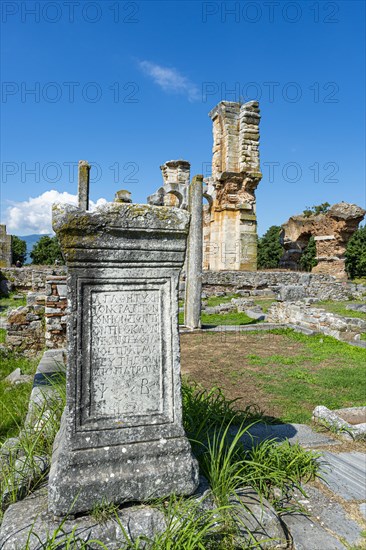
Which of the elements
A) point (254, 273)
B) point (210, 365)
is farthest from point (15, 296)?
point (210, 365)

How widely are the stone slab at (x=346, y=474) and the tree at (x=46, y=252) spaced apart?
3845 cm

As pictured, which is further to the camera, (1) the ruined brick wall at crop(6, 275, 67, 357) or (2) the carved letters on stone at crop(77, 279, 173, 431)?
(1) the ruined brick wall at crop(6, 275, 67, 357)

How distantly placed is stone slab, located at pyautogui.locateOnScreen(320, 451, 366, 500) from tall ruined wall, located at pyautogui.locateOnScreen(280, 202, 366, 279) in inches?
861

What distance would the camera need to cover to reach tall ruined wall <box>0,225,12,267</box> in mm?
19719

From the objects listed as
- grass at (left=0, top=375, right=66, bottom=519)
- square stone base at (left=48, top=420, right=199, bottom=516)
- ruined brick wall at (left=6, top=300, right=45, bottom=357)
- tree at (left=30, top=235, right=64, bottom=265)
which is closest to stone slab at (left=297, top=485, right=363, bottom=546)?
square stone base at (left=48, top=420, right=199, bottom=516)

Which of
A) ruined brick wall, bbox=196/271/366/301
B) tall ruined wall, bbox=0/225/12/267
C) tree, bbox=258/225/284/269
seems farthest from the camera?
tree, bbox=258/225/284/269

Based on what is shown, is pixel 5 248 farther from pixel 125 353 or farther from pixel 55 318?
pixel 125 353

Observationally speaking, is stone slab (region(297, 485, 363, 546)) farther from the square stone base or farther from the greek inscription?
the greek inscription

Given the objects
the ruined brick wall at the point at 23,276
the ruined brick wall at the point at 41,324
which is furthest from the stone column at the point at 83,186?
the ruined brick wall at the point at 23,276

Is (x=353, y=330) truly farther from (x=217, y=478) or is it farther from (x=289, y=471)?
(x=217, y=478)

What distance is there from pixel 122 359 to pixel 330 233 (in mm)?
24359

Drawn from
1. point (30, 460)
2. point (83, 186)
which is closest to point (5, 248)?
point (83, 186)

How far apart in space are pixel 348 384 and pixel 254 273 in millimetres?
13216

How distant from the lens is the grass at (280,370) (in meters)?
4.59
